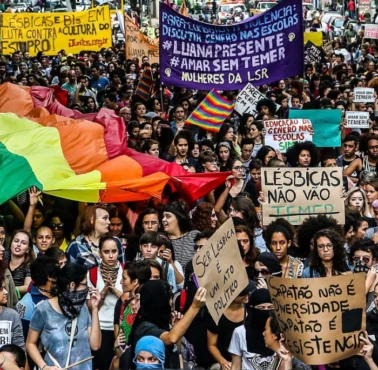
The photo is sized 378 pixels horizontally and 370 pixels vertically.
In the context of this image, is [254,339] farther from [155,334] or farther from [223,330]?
[155,334]

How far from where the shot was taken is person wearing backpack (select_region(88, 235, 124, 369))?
8.15 metres

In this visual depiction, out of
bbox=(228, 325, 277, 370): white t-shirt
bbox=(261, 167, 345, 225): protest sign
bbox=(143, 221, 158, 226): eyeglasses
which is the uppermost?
bbox=(261, 167, 345, 225): protest sign

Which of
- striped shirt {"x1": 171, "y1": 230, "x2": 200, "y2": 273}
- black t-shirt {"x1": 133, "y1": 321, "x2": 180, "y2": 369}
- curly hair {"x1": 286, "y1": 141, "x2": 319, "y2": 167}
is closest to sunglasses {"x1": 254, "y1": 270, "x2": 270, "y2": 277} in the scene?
striped shirt {"x1": 171, "y1": 230, "x2": 200, "y2": 273}

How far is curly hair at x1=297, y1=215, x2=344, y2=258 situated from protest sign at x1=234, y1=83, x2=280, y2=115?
6.55 metres

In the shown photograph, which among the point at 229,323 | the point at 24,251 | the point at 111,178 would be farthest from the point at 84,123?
the point at 229,323

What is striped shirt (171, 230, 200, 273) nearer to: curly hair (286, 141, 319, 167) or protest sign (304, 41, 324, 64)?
curly hair (286, 141, 319, 167)

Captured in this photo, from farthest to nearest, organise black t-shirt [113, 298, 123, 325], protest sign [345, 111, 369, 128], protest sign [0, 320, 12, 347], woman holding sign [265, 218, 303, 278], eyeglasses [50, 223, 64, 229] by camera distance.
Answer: protest sign [345, 111, 369, 128], eyeglasses [50, 223, 64, 229], woman holding sign [265, 218, 303, 278], black t-shirt [113, 298, 123, 325], protest sign [0, 320, 12, 347]

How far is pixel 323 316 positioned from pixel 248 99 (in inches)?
383

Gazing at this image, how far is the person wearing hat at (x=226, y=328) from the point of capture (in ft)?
24.8

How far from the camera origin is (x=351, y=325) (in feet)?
22.0

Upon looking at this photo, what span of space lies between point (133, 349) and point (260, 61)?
951 cm

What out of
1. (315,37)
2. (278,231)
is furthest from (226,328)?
(315,37)

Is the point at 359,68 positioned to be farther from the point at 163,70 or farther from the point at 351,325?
the point at 351,325

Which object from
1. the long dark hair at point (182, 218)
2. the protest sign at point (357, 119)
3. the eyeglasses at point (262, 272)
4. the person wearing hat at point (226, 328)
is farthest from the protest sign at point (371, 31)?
the person wearing hat at point (226, 328)
